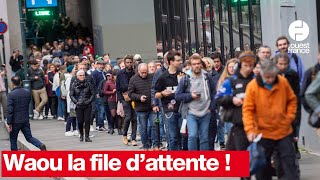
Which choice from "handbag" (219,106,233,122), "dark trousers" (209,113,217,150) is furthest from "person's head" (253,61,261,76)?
"dark trousers" (209,113,217,150)

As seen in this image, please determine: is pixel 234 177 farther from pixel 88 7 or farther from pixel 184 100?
pixel 88 7

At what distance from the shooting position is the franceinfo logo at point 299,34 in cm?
1638

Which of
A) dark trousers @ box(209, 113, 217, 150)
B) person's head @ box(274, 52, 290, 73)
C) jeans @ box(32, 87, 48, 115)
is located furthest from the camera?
jeans @ box(32, 87, 48, 115)

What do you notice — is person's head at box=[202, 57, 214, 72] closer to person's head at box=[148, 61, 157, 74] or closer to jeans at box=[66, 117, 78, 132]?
person's head at box=[148, 61, 157, 74]

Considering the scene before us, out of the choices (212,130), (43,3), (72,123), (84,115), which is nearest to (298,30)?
(212,130)

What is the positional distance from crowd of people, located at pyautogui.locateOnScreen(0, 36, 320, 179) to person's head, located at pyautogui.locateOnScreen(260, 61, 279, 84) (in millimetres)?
11

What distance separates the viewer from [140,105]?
738 inches

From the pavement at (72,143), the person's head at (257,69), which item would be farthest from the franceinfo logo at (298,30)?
the person's head at (257,69)

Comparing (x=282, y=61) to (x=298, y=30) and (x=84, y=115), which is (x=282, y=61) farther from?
(x=84, y=115)

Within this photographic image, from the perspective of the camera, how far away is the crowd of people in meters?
11.2

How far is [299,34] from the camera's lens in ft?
54.1

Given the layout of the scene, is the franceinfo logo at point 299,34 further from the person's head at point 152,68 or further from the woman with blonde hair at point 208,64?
the person's head at point 152,68

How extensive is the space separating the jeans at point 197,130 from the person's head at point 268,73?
408 centimetres

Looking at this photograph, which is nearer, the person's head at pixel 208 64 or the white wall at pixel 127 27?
the person's head at pixel 208 64
